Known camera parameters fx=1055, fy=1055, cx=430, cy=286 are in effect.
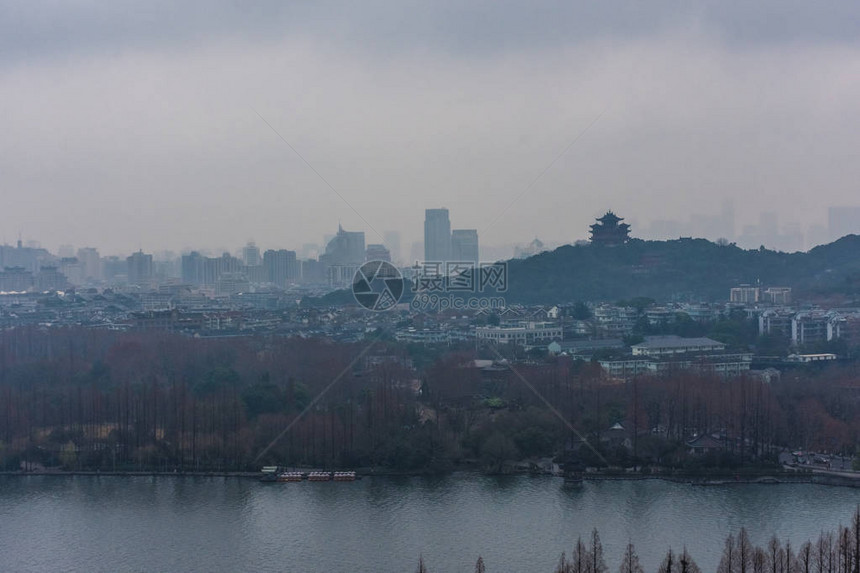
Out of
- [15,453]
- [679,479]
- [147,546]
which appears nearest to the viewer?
[147,546]

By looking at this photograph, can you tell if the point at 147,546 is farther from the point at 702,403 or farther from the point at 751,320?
the point at 751,320

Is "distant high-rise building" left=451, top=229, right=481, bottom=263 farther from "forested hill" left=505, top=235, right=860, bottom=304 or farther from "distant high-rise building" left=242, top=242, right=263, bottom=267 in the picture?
"distant high-rise building" left=242, top=242, right=263, bottom=267

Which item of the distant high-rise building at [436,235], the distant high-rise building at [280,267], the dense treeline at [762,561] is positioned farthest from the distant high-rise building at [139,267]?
the dense treeline at [762,561]

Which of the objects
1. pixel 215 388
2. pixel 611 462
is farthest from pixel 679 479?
pixel 215 388

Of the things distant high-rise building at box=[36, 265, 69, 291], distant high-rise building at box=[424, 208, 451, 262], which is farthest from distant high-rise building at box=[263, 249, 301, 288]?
distant high-rise building at box=[424, 208, 451, 262]

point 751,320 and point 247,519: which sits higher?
point 751,320

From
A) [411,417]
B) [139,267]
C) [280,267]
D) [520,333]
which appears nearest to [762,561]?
[411,417]

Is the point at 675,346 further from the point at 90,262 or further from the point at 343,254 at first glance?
the point at 90,262

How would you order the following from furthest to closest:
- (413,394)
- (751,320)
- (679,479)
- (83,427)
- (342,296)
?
(342,296)
(751,320)
(413,394)
(83,427)
(679,479)
